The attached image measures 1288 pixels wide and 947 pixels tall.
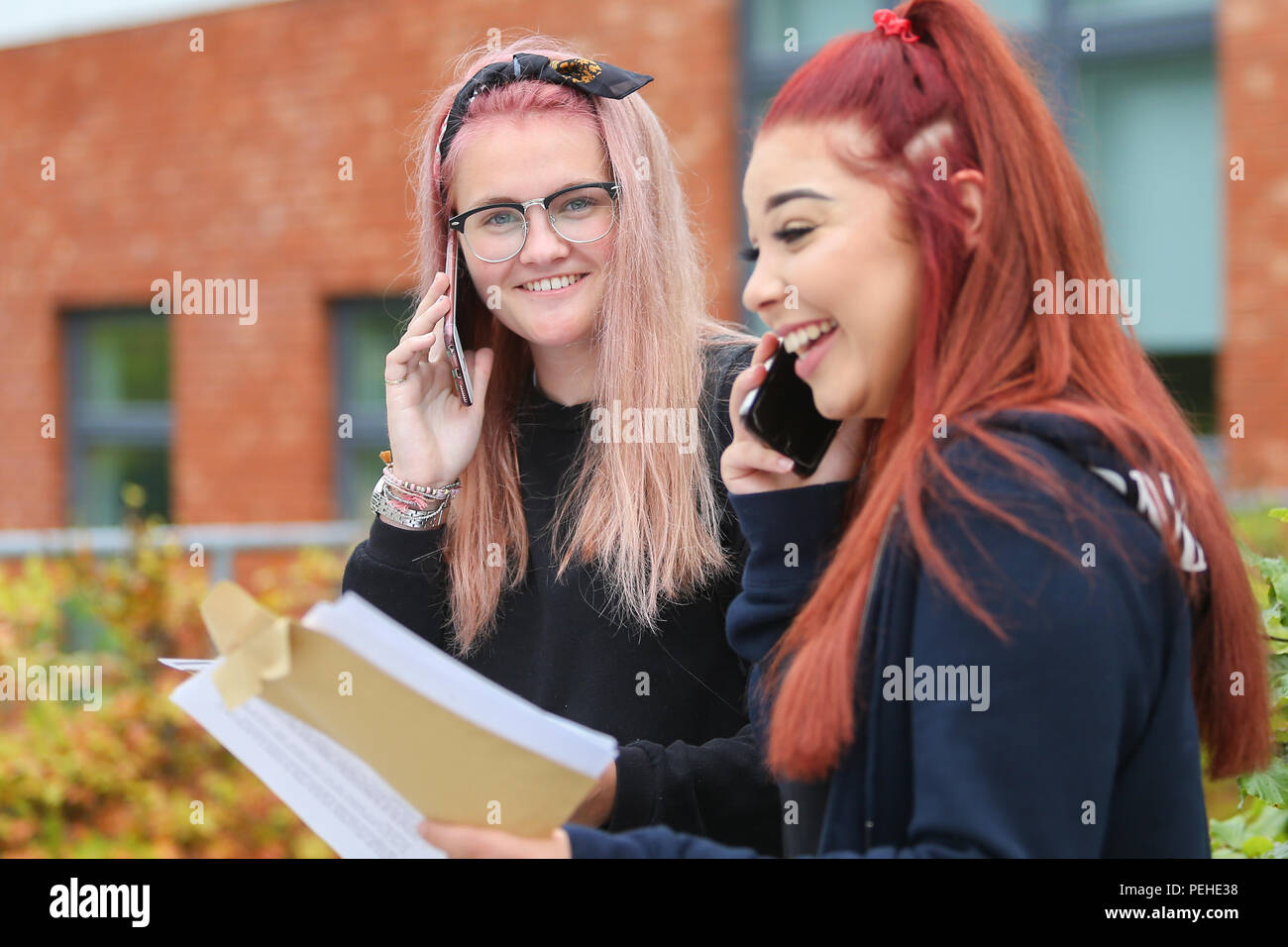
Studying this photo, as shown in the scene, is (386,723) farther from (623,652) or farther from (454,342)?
(454,342)

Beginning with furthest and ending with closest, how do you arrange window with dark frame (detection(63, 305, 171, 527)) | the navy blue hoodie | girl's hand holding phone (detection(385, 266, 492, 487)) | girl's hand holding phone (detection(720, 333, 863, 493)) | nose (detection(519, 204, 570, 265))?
window with dark frame (detection(63, 305, 171, 527)) → girl's hand holding phone (detection(385, 266, 492, 487)) → nose (detection(519, 204, 570, 265)) → girl's hand holding phone (detection(720, 333, 863, 493)) → the navy blue hoodie

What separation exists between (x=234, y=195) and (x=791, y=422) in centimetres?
730

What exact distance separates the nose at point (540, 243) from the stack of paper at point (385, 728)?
3.06 feet

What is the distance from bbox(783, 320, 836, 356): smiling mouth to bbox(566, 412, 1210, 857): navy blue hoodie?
0.26 meters

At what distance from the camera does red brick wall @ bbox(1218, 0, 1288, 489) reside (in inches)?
227

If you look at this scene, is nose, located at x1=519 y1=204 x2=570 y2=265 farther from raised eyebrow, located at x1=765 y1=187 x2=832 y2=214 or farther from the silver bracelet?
raised eyebrow, located at x1=765 y1=187 x2=832 y2=214

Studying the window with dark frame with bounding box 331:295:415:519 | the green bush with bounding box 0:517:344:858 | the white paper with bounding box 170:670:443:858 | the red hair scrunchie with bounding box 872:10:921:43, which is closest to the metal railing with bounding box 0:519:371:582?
the green bush with bounding box 0:517:344:858

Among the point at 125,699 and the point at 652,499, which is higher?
the point at 652,499

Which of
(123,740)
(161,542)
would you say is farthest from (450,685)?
(161,542)

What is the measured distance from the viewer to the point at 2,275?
9.08 meters
